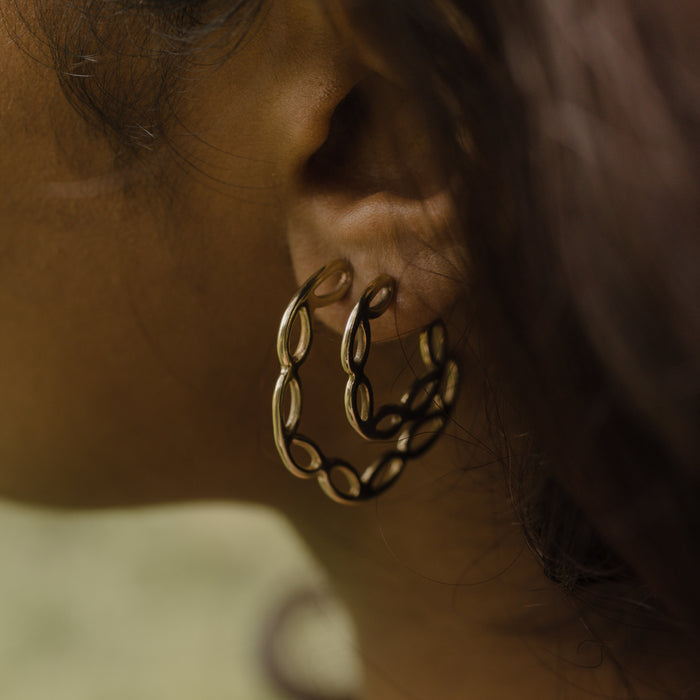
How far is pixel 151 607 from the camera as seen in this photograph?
1.66 m

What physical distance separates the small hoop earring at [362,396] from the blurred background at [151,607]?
0.62m

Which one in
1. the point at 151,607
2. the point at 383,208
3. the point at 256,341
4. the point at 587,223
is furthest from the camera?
the point at 151,607

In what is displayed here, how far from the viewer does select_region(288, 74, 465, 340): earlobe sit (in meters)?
0.47

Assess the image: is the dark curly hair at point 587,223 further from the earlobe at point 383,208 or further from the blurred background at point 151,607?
the blurred background at point 151,607

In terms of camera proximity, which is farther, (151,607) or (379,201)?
(151,607)

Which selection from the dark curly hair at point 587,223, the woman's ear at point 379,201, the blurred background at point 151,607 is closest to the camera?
the dark curly hair at point 587,223

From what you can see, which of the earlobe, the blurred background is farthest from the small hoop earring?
the blurred background

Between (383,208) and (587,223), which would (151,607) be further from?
(587,223)

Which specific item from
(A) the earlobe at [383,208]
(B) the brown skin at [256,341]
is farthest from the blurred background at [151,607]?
(A) the earlobe at [383,208]

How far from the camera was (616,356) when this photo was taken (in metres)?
0.34

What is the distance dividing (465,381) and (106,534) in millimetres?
1397

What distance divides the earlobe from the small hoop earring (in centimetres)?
1

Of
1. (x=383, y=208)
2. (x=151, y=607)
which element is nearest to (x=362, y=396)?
(x=383, y=208)

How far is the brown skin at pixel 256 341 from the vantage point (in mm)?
487
